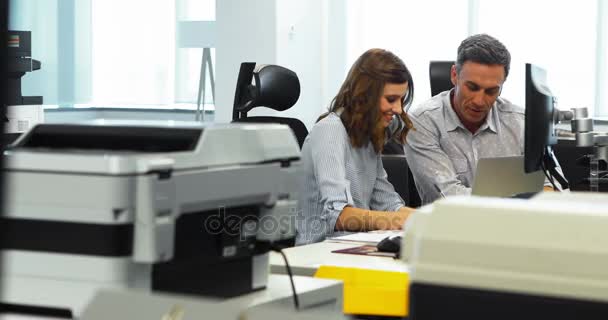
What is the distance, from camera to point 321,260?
218 cm

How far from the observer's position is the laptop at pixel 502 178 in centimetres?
249

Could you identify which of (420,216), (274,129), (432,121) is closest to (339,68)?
(432,121)

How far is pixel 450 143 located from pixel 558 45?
9.33 ft

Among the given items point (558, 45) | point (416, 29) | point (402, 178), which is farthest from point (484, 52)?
point (416, 29)

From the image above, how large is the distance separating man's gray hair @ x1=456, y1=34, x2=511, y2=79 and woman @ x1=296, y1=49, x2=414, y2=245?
25 cm

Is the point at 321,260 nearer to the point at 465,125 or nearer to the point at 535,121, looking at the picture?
the point at 535,121

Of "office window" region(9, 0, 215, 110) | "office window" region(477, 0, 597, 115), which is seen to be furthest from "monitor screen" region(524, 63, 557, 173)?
A: "office window" region(9, 0, 215, 110)

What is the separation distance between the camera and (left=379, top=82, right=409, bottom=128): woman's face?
3059 mm

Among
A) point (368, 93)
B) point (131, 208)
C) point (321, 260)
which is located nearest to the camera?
point (131, 208)

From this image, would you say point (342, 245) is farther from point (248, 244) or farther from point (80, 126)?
point (80, 126)

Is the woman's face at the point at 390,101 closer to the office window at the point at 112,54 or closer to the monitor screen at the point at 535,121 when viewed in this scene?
the monitor screen at the point at 535,121

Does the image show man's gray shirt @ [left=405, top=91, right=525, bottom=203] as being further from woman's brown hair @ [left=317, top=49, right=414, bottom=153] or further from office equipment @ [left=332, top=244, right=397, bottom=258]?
office equipment @ [left=332, top=244, right=397, bottom=258]

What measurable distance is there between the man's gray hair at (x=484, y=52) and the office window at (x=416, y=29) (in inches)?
119

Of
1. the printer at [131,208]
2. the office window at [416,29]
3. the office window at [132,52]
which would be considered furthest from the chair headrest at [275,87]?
the office window at [132,52]
